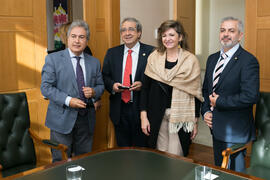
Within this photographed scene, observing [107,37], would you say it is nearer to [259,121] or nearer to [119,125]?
[119,125]

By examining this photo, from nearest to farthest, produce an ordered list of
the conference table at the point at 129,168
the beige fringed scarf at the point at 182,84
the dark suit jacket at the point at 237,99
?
the conference table at the point at 129,168 → the dark suit jacket at the point at 237,99 → the beige fringed scarf at the point at 182,84

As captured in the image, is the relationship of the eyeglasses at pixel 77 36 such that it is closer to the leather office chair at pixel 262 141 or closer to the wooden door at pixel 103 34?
the wooden door at pixel 103 34

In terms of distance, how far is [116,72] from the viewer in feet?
10.9

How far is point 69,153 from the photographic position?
2867 mm

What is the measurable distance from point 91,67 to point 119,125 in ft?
2.45

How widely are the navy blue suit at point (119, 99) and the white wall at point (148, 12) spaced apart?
4.25ft

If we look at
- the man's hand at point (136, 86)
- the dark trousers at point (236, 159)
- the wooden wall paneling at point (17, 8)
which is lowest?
the dark trousers at point (236, 159)

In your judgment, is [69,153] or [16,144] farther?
[69,153]

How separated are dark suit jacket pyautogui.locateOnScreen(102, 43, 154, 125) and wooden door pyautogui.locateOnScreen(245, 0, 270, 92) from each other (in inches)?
52.3

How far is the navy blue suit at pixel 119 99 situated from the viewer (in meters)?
3.26

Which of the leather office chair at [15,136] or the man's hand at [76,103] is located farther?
the man's hand at [76,103]

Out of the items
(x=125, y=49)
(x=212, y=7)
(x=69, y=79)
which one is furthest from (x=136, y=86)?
(x=212, y=7)

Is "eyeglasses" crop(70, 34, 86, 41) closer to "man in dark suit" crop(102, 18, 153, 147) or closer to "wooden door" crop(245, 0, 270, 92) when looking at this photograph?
"man in dark suit" crop(102, 18, 153, 147)

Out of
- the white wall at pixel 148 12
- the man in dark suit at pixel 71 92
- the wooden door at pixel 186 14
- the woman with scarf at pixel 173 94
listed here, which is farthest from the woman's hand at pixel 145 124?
the wooden door at pixel 186 14
